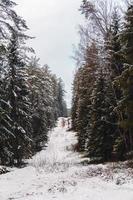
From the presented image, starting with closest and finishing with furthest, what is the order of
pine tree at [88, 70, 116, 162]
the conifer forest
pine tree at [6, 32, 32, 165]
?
the conifer forest
pine tree at [88, 70, 116, 162]
pine tree at [6, 32, 32, 165]

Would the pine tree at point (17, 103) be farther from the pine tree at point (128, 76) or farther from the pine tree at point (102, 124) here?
the pine tree at point (128, 76)

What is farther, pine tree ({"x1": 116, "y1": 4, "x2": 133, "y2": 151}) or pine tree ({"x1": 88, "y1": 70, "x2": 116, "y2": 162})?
pine tree ({"x1": 88, "y1": 70, "x2": 116, "y2": 162})

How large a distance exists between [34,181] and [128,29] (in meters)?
10.3

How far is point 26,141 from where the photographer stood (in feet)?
127

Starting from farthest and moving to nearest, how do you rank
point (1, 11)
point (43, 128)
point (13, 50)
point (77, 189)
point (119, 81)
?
point (43, 128) → point (13, 50) → point (119, 81) → point (1, 11) → point (77, 189)

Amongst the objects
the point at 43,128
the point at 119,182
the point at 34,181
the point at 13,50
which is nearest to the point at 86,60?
the point at 13,50

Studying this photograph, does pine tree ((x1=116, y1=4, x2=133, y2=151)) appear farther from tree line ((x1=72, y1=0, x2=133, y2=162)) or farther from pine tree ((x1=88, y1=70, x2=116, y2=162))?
pine tree ((x1=88, y1=70, x2=116, y2=162))

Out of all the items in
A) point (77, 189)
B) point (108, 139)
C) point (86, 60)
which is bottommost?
point (77, 189)

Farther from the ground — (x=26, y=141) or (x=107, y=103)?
(x=107, y=103)

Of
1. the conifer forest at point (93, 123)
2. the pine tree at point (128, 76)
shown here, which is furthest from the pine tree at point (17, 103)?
the pine tree at point (128, 76)

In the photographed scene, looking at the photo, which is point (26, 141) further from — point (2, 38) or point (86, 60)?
point (2, 38)

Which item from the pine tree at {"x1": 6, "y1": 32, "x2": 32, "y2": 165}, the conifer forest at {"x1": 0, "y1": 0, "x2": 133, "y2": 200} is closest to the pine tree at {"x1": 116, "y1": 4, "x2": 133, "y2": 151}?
the conifer forest at {"x1": 0, "y1": 0, "x2": 133, "y2": 200}

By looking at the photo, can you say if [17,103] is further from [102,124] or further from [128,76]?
[128,76]

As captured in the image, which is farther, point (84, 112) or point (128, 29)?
point (84, 112)
